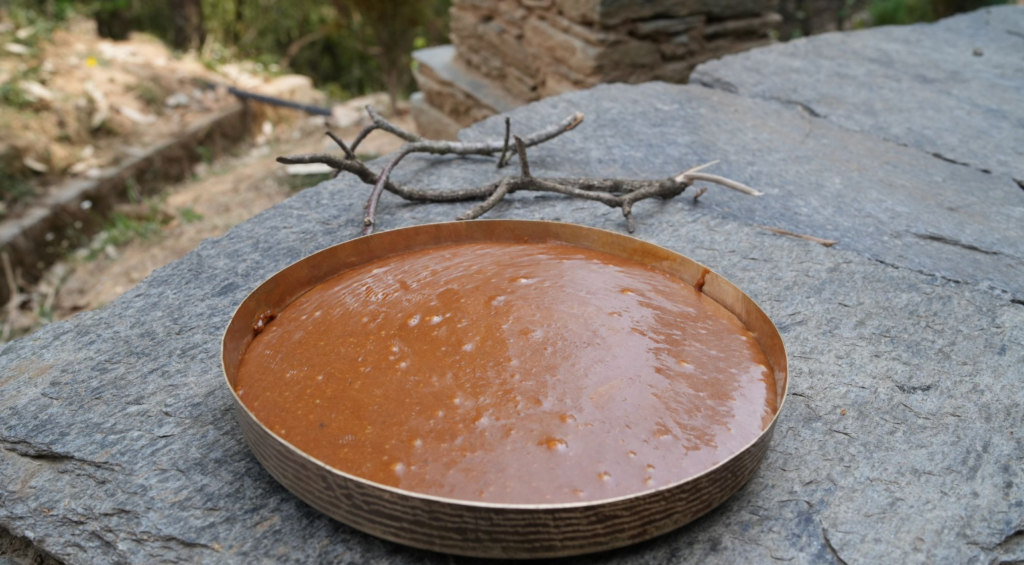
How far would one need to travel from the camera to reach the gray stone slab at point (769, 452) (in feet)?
3.91

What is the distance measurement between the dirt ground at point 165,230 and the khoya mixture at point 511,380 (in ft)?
7.55

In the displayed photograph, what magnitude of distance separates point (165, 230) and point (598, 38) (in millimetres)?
2838

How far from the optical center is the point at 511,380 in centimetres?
130

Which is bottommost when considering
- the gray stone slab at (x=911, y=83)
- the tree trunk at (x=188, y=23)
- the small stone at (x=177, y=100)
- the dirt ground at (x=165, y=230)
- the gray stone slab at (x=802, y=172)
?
the dirt ground at (x=165, y=230)

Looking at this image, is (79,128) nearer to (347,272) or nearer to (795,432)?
(347,272)

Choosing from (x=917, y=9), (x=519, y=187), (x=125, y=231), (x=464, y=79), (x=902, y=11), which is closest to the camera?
(x=519, y=187)

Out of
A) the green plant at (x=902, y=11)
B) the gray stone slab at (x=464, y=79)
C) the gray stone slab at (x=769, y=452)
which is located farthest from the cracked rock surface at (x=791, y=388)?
the green plant at (x=902, y=11)

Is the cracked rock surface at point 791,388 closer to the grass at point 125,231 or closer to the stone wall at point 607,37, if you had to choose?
the stone wall at point 607,37

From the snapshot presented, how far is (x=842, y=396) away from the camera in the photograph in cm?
152

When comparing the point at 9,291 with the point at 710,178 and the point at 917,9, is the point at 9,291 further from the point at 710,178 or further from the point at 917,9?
the point at 917,9

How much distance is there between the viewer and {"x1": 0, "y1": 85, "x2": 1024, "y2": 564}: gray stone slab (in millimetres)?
1190

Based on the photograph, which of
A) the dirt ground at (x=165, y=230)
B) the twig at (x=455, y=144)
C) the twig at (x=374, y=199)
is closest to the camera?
the twig at (x=374, y=199)

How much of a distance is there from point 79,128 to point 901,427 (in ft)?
17.3

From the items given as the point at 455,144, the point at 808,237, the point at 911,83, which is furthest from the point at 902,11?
the point at 455,144
